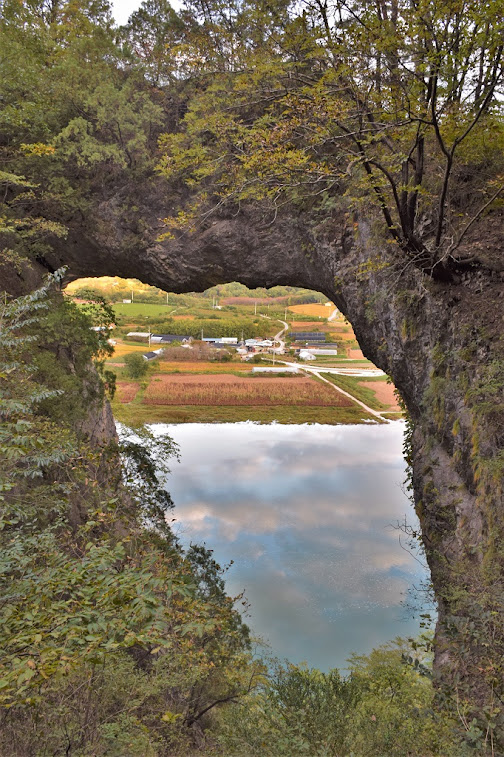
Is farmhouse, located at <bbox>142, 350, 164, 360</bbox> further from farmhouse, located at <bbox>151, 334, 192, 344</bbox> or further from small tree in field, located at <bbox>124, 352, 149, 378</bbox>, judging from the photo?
small tree in field, located at <bbox>124, 352, 149, 378</bbox>

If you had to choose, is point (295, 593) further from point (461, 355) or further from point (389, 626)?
point (461, 355)

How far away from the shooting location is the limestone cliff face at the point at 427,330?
4922mm

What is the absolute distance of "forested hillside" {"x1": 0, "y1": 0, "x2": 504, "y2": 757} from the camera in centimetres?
387

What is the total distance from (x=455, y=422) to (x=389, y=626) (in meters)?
8.29

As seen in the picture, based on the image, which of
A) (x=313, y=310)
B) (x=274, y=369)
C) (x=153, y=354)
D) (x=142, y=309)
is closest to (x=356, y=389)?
(x=274, y=369)

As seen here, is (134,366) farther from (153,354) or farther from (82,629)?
(82,629)

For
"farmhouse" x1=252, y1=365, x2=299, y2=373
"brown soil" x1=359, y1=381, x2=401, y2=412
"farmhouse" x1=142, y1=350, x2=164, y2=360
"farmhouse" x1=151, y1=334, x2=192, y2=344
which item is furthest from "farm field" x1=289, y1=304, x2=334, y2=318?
"farmhouse" x1=142, y1=350, x2=164, y2=360

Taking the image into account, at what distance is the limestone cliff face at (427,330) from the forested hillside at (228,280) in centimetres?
5

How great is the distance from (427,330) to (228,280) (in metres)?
7.73

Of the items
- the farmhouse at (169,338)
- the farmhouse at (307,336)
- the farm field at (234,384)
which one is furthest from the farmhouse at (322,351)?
the farmhouse at (169,338)

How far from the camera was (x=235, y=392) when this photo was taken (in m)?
26.8

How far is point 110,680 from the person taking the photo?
18.6 feet

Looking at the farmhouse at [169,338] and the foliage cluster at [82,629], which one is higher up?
the farmhouse at [169,338]

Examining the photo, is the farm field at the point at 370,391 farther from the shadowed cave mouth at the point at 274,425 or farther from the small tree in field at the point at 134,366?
the small tree in field at the point at 134,366
